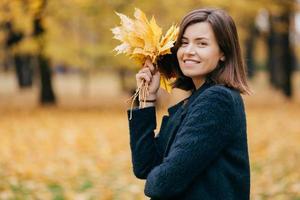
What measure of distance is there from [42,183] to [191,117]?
517 cm

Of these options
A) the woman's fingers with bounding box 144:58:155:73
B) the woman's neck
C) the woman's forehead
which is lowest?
the woman's neck

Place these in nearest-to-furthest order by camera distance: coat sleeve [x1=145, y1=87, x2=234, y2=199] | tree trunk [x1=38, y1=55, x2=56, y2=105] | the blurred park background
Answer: coat sleeve [x1=145, y1=87, x2=234, y2=199]
the blurred park background
tree trunk [x1=38, y1=55, x2=56, y2=105]

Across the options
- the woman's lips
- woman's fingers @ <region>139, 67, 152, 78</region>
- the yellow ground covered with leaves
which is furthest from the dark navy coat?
the yellow ground covered with leaves

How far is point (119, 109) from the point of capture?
709 inches

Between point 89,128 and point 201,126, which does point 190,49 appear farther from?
point 89,128

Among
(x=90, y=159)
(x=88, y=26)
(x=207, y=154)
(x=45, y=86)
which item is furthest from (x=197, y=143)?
(x=45, y=86)

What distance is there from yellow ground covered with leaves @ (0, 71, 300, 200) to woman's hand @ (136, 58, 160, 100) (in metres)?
3.87

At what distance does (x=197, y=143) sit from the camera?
6.74ft

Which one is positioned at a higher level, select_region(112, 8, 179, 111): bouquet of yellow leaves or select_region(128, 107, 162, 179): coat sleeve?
select_region(112, 8, 179, 111): bouquet of yellow leaves

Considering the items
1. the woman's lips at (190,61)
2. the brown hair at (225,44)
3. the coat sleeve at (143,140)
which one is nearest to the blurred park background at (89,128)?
the brown hair at (225,44)

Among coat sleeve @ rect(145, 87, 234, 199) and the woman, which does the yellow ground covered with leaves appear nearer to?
the woman

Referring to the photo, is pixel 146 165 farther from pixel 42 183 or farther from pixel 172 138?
pixel 42 183

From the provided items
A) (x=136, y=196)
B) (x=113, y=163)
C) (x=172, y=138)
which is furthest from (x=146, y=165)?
(x=113, y=163)

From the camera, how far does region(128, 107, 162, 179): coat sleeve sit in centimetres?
230
